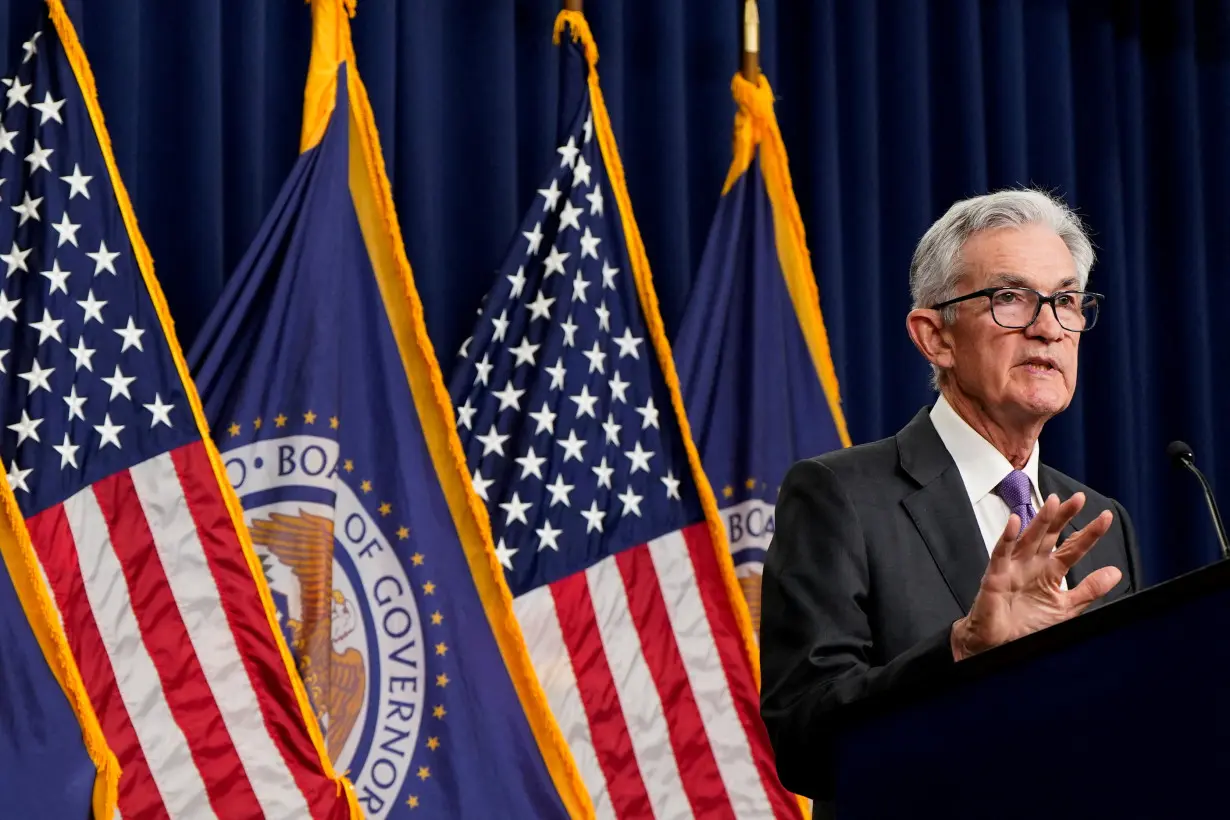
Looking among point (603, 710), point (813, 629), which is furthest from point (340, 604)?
point (813, 629)

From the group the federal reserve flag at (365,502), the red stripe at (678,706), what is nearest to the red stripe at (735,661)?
the red stripe at (678,706)

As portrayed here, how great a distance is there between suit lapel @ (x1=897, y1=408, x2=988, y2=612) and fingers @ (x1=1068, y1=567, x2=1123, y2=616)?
47 cm

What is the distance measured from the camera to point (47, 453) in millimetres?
3031

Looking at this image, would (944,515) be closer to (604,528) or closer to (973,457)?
(973,457)

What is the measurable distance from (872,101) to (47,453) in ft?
8.60

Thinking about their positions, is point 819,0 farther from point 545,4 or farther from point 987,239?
point 987,239

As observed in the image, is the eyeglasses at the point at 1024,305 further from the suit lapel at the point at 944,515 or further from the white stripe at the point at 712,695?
the white stripe at the point at 712,695

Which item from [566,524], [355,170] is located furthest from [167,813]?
[355,170]

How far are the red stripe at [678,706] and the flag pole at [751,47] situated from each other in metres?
1.38

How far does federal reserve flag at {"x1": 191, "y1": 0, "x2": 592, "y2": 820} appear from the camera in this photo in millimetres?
3268

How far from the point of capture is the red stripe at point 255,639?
309 centimetres

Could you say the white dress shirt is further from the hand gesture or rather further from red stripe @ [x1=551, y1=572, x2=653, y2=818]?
red stripe @ [x1=551, y1=572, x2=653, y2=818]

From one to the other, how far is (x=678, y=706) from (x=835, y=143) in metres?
1.76

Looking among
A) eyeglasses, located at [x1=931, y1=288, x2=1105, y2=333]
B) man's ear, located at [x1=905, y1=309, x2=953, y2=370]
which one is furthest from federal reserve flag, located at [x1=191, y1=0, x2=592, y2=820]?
eyeglasses, located at [x1=931, y1=288, x2=1105, y2=333]
